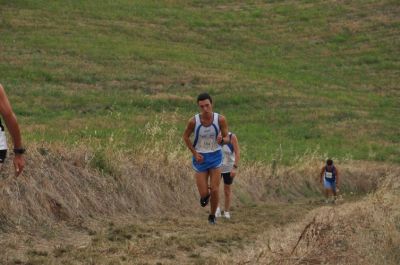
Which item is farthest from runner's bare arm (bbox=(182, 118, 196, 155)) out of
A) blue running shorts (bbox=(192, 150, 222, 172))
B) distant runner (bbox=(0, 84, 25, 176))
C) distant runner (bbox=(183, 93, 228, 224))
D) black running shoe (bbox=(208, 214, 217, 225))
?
distant runner (bbox=(0, 84, 25, 176))

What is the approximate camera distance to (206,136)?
12070 mm

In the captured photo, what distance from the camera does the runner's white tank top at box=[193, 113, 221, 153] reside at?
39.4ft

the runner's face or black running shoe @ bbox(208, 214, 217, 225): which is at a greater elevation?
the runner's face

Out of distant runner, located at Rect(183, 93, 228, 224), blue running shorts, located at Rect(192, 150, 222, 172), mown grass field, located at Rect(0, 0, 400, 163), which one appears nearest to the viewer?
distant runner, located at Rect(183, 93, 228, 224)

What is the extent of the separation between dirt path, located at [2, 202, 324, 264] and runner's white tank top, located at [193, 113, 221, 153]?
1.02 m

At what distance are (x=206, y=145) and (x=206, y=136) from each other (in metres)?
0.15

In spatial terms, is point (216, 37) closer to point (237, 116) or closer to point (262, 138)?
point (237, 116)

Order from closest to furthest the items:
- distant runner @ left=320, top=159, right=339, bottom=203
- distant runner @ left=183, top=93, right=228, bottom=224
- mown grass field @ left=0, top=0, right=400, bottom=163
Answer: distant runner @ left=183, top=93, right=228, bottom=224
distant runner @ left=320, top=159, right=339, bottom=203
mown grass field @ left=0, top=0, right=400, bottom=163

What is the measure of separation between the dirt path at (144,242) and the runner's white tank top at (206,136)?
1.02m

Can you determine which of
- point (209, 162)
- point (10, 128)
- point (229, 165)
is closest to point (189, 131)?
point (209, 162)

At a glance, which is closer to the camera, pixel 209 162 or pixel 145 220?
pixel 145 220

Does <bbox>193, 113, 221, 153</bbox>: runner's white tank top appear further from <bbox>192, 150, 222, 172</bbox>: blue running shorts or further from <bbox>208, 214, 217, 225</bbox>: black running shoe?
<bbox>208, 214, 217, 225</bbox>: black running shoe

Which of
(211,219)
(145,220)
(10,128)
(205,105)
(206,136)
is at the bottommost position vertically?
(211,219)

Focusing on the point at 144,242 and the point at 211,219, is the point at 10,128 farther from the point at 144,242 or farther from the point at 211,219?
the point at 211,219
